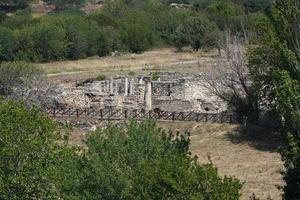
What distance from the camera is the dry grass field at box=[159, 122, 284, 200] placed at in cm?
2639

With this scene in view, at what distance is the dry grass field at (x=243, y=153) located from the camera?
86.6 feet

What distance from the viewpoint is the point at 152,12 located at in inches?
3620

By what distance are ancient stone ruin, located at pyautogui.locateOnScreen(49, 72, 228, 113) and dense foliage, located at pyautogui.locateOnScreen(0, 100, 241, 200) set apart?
2075cm

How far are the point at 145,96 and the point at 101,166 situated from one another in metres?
24.6

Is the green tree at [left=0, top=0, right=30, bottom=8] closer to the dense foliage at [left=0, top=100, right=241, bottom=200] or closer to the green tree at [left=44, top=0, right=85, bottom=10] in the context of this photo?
the green tree at [left=44, top=0, right=85, bottom=10]

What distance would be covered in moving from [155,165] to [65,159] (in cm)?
427

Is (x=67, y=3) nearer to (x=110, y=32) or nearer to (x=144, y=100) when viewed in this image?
(x=110, y=32)

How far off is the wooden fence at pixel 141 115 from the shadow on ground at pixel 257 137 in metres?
1.48

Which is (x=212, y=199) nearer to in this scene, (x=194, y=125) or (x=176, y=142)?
(x=176, y=142)

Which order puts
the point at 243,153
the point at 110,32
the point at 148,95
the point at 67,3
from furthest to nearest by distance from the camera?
the point at 67,3
the point at 110,32
the point at 148,95
the point at 243,153

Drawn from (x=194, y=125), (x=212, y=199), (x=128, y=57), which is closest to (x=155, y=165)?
(x=212, y=199)

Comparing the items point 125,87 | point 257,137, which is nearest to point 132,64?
point 125,87

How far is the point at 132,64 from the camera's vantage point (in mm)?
64625

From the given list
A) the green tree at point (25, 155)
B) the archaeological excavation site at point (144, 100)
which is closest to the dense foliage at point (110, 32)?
the archaeological excavation site at point (144, 100)
